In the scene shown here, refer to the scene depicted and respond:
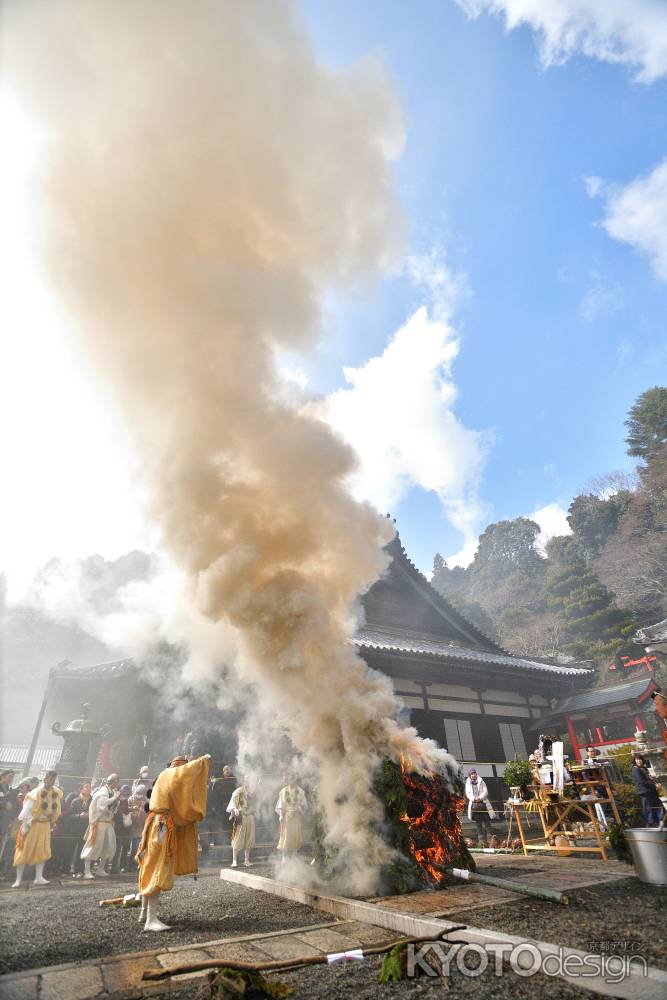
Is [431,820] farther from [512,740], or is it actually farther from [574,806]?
[512,740]

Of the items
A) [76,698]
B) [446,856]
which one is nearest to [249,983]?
[446,856]

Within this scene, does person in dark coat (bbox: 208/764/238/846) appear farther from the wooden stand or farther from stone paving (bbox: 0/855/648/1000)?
stone paving (bbox: 0/855/648/1000)

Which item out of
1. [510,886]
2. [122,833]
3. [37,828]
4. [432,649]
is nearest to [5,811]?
[37,828]

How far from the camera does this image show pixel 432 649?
53.9ft

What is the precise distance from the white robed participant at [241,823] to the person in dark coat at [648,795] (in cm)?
783

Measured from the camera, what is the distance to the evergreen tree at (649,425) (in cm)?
4562

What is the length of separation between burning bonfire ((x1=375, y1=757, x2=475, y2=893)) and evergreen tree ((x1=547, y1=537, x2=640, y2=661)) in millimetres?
27940

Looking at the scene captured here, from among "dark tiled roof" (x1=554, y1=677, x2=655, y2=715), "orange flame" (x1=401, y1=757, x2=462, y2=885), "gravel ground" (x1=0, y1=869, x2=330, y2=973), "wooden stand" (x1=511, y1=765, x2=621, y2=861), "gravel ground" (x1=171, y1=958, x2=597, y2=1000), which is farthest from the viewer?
"dark tiled roof" (x1=554, y1=677, x2=655, y2=715)

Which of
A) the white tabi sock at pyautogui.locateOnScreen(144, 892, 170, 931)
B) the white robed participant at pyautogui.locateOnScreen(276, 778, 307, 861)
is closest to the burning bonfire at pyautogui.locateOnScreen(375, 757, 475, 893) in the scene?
the white tabi sock at pyautogui.locateOnScreen(144, 892, 170, 931)

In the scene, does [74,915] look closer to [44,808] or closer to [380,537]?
[44,808]

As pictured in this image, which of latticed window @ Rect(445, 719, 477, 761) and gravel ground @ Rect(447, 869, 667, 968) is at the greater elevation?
latticed window @ Rect(445, 719, 477, 761)

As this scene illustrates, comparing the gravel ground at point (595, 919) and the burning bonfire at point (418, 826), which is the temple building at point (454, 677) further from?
the gravel ground at point (595, 919)

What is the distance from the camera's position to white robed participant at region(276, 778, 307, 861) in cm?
1077
